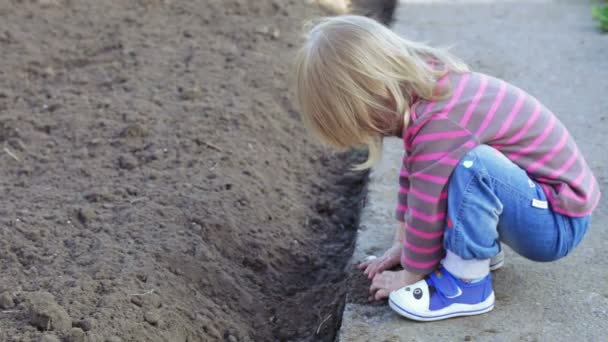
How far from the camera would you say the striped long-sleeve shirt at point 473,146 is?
278 cm

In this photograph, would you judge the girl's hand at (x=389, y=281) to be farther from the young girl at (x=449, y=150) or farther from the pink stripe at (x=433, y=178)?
the pink stripe at (x=433, y=178)

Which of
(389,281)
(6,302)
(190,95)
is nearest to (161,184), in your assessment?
(190,95)

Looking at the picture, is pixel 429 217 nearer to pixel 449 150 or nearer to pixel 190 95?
pixel 449 150

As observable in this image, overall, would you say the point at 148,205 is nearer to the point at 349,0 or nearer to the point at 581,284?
the point at 581,284

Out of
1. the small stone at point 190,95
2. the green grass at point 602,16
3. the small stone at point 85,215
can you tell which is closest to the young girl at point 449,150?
the small stone at point 85,215

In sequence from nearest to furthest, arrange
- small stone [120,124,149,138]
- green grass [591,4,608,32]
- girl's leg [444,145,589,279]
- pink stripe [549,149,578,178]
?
girl's leg [444,145,589,279] → pink stripe [549,149,578,178] → small stone [120,124,149,138] → green grass [591,4,608,32]

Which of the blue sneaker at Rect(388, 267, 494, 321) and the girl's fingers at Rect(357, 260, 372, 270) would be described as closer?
the blue sneaker at Rect(388, 267, 494, 321)

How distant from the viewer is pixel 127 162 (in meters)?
4.01

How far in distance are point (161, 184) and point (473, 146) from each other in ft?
5.03

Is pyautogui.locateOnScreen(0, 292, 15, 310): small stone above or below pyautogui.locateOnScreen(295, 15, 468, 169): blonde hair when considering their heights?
below

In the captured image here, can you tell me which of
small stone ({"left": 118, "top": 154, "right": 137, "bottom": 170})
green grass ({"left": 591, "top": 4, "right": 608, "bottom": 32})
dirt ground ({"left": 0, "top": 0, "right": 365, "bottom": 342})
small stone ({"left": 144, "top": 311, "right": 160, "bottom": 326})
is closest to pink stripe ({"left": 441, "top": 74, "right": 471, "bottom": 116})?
dirt ground ({"left": 0, "top": 0, "right": 365, "bottom": 342})

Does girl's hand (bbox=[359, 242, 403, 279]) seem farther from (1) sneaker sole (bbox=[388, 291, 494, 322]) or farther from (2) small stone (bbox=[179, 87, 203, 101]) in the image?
(2) small stone (bbox=[179, 87, 203, 101])

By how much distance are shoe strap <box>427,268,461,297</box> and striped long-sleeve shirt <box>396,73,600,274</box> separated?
5 centimetres

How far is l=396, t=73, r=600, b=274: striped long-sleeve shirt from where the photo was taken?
2.78 m
